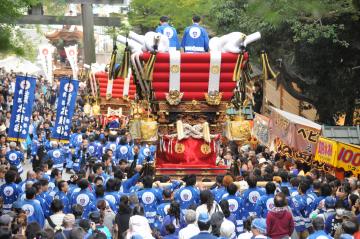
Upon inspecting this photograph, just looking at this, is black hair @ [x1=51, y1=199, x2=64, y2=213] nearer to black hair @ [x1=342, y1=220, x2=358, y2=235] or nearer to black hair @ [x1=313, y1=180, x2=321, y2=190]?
black hair @ [x1=342, y1=220, x2=358, y2=235]

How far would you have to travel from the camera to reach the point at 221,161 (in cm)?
1623

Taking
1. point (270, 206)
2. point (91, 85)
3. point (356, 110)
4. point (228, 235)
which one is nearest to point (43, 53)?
point (91, 85)

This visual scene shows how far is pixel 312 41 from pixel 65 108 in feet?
19.2

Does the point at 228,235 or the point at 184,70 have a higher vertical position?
the point at 184,70

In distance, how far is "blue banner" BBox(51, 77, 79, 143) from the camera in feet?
64.5

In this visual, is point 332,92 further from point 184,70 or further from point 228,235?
point 228,235

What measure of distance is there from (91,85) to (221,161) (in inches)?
458

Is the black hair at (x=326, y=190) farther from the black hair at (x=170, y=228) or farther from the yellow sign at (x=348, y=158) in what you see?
the black hair at (x=170, y=228)

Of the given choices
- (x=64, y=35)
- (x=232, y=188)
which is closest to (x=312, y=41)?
(x=232, y=188)

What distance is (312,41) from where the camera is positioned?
1961cm

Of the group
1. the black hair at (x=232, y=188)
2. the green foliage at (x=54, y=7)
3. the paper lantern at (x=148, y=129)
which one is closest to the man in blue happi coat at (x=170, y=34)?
the paper lantern at (x=148, y=129)

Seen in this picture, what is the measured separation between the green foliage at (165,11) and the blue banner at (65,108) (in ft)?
43.4

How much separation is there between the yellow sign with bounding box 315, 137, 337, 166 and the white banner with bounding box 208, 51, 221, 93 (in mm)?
2677

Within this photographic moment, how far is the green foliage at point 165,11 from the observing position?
A: 33.6m
